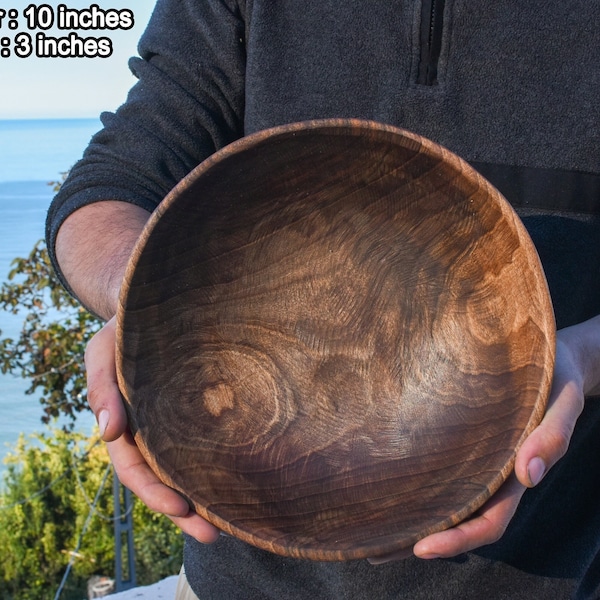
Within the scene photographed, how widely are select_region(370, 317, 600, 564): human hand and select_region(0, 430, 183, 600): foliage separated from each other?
2.86 meters

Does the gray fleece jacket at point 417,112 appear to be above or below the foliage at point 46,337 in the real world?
above

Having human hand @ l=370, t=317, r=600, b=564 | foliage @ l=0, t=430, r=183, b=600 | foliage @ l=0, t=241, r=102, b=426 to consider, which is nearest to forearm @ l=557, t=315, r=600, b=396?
human hand @ l=370, t=317, r=600, b=564

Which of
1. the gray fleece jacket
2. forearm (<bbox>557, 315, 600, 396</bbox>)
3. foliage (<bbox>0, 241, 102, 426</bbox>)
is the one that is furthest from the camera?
foliage (<bbox>0, 241, 102, 426</bbox>)

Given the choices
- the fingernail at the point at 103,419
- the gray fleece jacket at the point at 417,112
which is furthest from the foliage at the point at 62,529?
the fingernail at the point at 103,419

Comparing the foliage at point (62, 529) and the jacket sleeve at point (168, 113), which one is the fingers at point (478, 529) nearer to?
the jacket sleeve at point (168, 113)

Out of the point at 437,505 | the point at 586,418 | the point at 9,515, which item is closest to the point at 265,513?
the point at 437,505

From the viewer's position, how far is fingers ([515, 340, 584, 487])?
74 cm

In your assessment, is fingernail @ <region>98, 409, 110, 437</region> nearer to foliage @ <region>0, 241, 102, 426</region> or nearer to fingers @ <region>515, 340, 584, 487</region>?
fingers @ <region>515, 340, 584, 487</region>

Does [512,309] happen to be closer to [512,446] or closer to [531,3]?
[512,446]

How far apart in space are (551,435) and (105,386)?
402 mm

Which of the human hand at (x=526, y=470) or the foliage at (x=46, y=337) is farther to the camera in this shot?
the foliage at (x=46, y=337)

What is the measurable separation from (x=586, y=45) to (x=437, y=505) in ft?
1.84

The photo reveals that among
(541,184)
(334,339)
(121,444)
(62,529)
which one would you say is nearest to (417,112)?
(541,184)

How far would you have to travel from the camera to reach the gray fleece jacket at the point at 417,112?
0.99 metres
